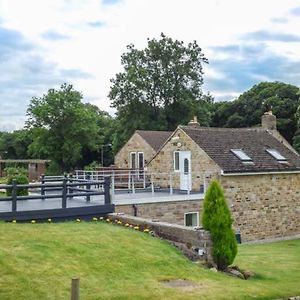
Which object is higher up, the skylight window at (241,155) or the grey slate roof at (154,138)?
the grey slate roof at (154,138)

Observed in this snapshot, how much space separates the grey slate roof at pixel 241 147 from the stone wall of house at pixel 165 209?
2.67m

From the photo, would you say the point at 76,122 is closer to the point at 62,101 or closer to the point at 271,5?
A: the point at 62,101

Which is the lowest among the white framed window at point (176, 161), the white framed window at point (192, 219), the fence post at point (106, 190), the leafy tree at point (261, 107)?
the white framed window at point (192, 219)

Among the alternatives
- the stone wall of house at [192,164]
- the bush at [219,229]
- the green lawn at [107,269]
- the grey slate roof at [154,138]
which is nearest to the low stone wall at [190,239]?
the bush at [219,229]

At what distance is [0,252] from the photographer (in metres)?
11.6

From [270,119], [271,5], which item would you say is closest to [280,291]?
[271,5]

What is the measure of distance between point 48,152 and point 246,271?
37889 mm

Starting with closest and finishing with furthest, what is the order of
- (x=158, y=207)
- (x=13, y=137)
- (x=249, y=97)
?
(x=158, y=207) < (x=249, y=97) < (x=13, y=137)

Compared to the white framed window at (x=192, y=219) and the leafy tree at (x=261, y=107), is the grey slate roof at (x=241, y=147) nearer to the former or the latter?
the white framed window at (x=192, y=219)

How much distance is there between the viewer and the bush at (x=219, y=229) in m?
13.8

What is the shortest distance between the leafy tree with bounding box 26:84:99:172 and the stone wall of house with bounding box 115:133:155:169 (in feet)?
30.9

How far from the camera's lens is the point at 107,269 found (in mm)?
11625

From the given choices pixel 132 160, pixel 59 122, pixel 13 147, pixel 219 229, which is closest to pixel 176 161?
pixel 132 160

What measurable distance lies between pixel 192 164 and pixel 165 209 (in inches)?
195
